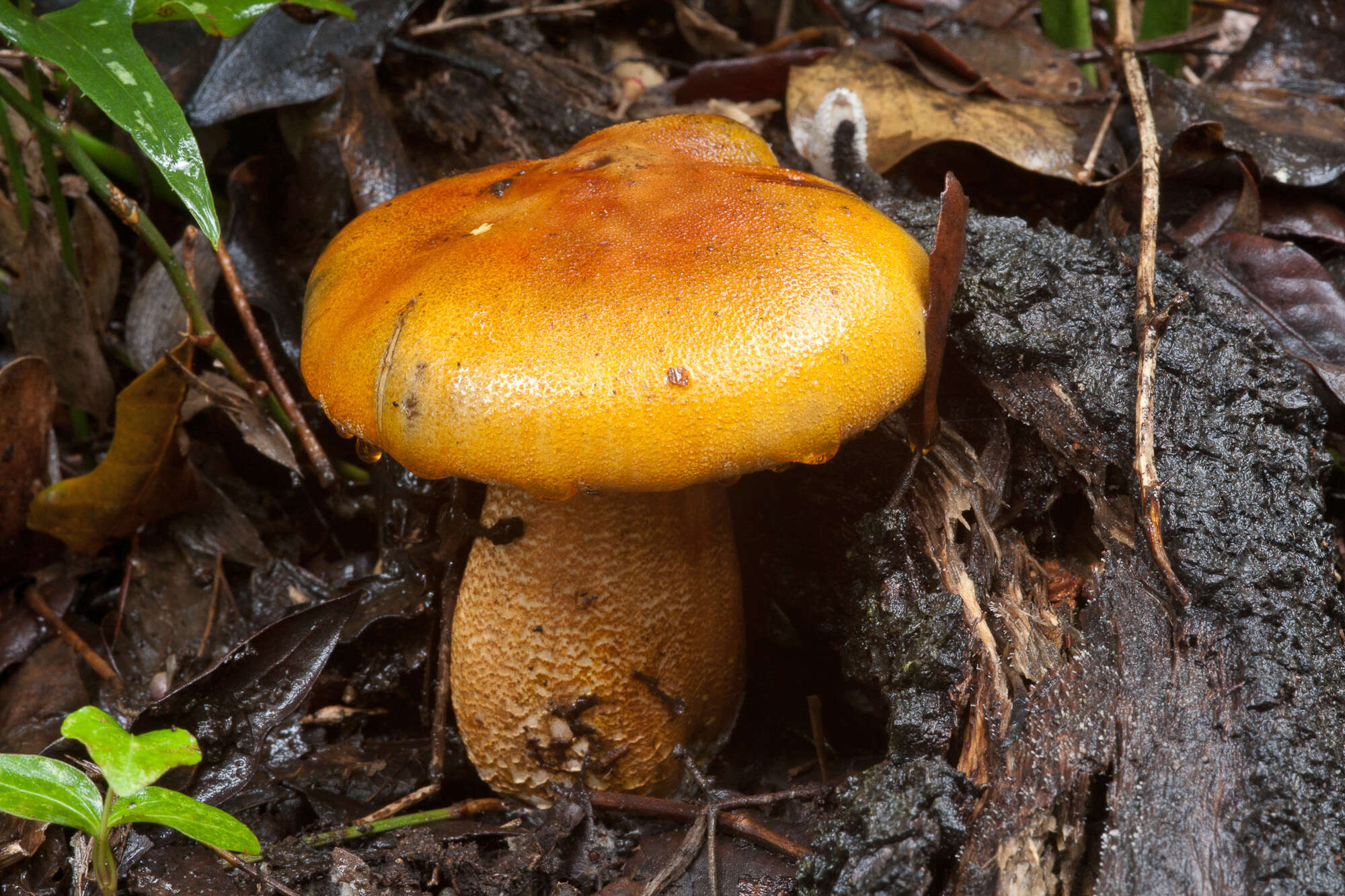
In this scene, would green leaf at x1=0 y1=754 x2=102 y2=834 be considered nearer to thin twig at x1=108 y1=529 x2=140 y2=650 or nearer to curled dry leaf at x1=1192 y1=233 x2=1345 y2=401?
thin twig at x1=108 y1=529 x2=140 y2=650

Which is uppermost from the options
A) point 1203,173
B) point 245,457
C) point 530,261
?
Result: point 530,261

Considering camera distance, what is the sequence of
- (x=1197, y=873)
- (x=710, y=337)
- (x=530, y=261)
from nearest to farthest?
1. (x=1197, y=873)
2. (x=710, y=337)
3. (x=530, y=261)

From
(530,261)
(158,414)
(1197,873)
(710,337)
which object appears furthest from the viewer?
(158,414)

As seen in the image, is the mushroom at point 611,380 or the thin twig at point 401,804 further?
the thin twig at point 401,804

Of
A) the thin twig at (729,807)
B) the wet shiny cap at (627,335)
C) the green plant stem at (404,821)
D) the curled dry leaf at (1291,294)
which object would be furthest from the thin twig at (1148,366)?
the green plant stem at (404,821)

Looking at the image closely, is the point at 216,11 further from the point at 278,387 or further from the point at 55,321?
the point at 55,321

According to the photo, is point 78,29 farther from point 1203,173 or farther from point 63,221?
point 1203,173

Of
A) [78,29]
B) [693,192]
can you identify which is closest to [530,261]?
[693,192]

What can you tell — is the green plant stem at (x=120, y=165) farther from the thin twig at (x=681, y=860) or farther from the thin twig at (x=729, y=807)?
the thin twig at (x=681, y=860)
